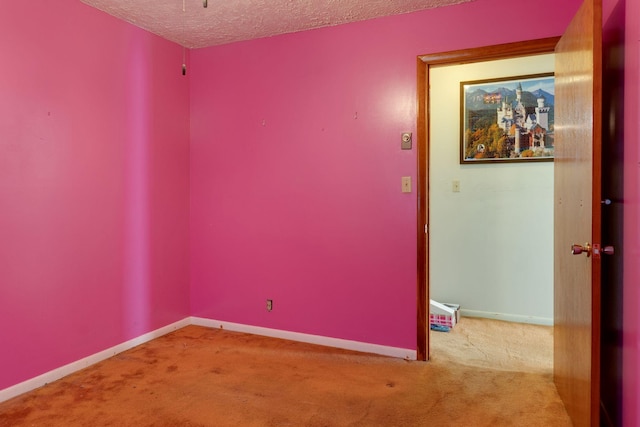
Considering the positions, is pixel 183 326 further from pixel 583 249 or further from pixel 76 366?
pixel 583 249

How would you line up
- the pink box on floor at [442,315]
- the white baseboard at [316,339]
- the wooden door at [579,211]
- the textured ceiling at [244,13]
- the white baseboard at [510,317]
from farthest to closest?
the white baseboard at [510,317] < the pink box on floor at [442,315] < the white baseboard at [316,339] < the textured ceiling at [244,13] < the wooden door at [579,211]

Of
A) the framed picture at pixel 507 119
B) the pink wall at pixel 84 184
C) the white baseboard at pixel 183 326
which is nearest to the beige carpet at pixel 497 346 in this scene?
the white baseboard at pixel 183 326

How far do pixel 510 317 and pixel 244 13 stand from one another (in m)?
3.18

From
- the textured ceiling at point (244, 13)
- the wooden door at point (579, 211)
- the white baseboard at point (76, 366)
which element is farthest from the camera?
the textured ceiling at point (244, 13)

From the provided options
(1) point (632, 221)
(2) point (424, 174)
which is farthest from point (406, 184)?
(1) point (632, 221)

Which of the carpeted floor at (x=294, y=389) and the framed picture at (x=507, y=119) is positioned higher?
the framed picture at (x=507, y=119)

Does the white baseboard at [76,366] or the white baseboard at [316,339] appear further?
the white baseboard at [316,339]

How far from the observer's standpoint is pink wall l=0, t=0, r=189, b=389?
2262 millimetres

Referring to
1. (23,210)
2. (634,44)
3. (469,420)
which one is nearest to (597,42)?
(634,44)

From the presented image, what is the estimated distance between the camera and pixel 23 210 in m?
2.30

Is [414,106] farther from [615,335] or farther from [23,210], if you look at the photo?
[23,210]

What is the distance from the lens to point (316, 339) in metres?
3.08

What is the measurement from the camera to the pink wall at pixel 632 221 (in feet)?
4.98

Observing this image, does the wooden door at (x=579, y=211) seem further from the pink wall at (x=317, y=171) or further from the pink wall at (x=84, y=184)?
the pink wall at (x=84, y=184)
